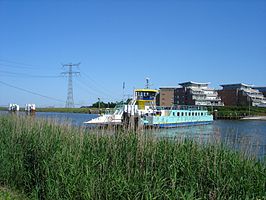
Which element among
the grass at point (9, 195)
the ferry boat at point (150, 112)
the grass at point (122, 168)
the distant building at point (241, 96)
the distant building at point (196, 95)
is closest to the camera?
the grass at point (122, 168)

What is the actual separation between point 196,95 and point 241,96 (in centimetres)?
1866

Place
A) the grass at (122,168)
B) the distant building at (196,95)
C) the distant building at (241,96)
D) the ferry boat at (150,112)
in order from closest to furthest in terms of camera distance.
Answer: the grass at (122,168)
the ferry boat at (150,112)
the distant building at (196,95)
the distant building at (241,96)

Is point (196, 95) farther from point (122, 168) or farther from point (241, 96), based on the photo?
point (122, 168)

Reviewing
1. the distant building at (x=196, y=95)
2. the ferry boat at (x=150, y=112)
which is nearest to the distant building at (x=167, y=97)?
the distant building at (x=196, y=95)

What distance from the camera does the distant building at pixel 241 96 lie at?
117 metres

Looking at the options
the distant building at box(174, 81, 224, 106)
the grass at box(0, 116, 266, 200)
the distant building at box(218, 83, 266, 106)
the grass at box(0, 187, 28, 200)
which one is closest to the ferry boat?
the grass at box(0, 116, 266, 200)

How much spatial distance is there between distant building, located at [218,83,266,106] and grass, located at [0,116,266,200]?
11351 centimetres

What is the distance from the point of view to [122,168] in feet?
24.6

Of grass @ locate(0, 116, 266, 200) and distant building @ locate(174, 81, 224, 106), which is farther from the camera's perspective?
distant building @ locate(174, 81, 224, 106)

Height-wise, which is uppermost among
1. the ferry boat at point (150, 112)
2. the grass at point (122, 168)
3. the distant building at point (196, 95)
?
the distant building at point (196, 95)

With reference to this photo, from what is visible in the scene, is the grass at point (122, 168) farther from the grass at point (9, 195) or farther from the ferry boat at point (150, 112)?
the ferry boat at point (150, 112)

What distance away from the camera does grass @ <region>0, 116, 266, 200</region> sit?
632 centimetres

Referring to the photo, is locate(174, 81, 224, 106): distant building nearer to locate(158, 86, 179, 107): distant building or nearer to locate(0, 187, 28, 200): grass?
locate(158, 86, 179, 107): distant building

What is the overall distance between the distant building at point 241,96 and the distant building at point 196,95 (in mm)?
3815
